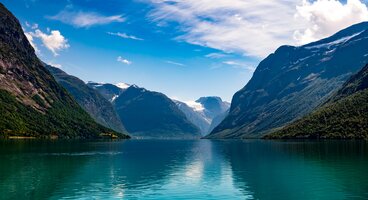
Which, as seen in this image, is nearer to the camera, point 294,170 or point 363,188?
point 363,188

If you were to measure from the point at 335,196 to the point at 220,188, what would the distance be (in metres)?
22.6

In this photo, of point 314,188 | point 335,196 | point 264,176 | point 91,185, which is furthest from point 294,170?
point 91,185

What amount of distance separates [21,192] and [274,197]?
46.2 m

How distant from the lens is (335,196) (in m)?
70.8

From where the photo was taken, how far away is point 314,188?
8038 centimetres

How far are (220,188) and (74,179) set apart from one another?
35420 mm

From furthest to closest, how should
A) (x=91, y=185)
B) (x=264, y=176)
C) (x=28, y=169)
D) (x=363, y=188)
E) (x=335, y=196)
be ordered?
(x=28, y=169) → (x=264, y=176) → (x=91, y=185) → (x=363, y=188) → (x=335, y=196)

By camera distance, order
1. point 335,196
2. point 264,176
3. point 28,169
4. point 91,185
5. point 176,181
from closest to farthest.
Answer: point 335,196, point 91,185, point 176,181, point 264,176, point 28,169

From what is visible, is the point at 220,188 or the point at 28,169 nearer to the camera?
the point at 220,188

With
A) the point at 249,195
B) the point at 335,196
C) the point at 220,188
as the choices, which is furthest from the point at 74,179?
the point at 335,196

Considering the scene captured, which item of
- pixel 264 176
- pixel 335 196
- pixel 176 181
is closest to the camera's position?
pixel 335 196

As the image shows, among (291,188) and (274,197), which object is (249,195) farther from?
(291,188)

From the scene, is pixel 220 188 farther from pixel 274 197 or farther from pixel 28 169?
pixel 28 169

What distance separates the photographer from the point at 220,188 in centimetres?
8244
